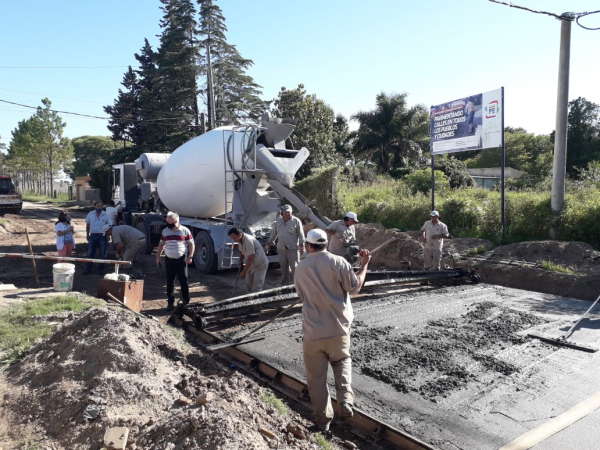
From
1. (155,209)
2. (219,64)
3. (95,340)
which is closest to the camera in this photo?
(95,340)

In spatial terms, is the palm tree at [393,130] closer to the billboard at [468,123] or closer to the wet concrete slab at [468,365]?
the billboard at [468,123]

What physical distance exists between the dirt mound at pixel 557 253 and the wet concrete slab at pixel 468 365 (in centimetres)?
229

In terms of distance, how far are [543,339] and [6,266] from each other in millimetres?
11932

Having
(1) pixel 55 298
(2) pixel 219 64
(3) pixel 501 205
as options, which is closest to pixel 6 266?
(1) pixel 55 298

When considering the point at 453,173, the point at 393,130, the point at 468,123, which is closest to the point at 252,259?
the point at 468,123

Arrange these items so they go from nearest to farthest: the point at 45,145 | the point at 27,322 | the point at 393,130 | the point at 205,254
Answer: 1. the point at 27,322
2. the point at 205,254
3. the point at 393,130
4. the point at 45,145

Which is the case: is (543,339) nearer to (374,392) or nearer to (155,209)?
(374,392)

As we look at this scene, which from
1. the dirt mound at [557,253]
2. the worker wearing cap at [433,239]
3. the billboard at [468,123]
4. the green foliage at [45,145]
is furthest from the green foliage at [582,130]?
the green foliage at [45,145]

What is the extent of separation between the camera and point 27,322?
614cm

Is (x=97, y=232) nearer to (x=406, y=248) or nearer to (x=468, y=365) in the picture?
(x=406, y=248)

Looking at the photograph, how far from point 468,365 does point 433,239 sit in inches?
198

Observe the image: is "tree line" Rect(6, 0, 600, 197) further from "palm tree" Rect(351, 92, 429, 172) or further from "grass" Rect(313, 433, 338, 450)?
"grass" Rect(313, 433, 338, 450)

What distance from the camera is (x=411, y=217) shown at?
49.8 ft

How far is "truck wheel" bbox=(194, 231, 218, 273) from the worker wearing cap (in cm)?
478
